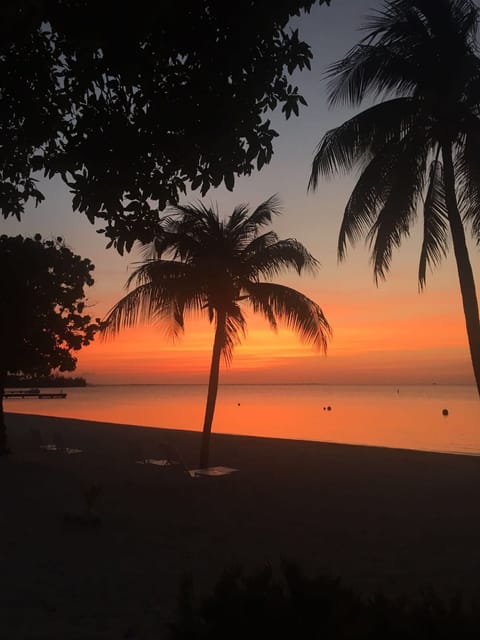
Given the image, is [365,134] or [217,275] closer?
[365,134]

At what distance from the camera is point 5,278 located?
15312mm

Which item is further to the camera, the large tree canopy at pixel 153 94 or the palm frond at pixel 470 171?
the palm frond at pixel 470 171

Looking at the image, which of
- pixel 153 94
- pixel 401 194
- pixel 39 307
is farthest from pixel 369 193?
pixel 39 307

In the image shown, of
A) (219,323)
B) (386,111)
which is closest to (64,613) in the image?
(386,111)

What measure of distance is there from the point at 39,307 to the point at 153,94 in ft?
39.2

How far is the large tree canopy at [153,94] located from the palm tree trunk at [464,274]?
4.22 meters

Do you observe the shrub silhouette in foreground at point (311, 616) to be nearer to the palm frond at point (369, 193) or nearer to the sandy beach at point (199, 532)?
the sandy beach at point (199, 532)

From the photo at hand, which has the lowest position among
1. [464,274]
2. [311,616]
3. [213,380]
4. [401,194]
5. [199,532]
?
[199,532]

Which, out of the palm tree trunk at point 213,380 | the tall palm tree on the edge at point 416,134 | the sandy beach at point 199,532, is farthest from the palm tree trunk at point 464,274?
the palm tree trunk at point 213,380

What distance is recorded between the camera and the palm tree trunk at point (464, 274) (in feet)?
29.1

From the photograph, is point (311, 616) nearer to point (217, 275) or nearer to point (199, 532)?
point (199, 532)

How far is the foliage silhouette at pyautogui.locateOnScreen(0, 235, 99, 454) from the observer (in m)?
15.7

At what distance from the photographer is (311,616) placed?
280cm

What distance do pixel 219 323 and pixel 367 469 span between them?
597 cm
